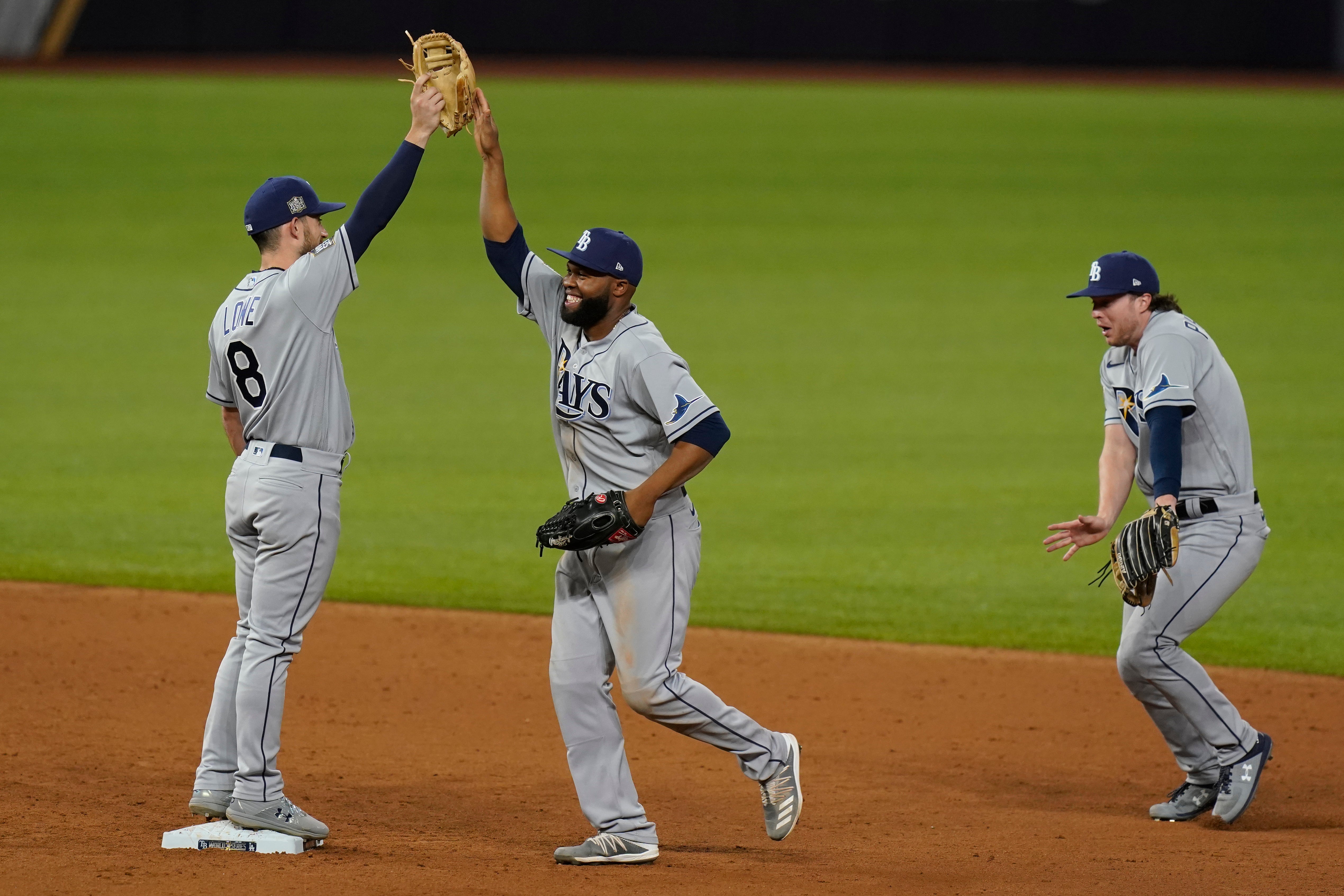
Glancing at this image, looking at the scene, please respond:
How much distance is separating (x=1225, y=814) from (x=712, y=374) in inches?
Result: 407

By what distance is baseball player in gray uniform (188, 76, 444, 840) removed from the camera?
4801 mm

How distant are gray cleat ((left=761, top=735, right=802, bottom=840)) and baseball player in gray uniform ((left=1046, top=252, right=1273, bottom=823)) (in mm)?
1361

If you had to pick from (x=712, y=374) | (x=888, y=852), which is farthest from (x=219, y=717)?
(x=712, y=374)

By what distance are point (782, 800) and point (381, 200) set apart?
7.55 feet

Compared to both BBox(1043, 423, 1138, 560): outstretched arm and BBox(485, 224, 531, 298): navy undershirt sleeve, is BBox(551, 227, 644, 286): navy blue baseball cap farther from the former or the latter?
BBox(1043, 423, 1138, 560): outstretched arm

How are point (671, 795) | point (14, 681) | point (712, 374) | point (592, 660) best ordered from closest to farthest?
point (592, 660)
point (671, 795)
point (14, 681)
point (712, 374)

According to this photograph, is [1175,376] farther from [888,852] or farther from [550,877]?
[550,877]

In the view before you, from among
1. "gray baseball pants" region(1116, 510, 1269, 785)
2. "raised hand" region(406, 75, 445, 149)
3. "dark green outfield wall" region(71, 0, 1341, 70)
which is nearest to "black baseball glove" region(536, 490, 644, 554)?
"raised hand" region(406, 75, 445, 149)

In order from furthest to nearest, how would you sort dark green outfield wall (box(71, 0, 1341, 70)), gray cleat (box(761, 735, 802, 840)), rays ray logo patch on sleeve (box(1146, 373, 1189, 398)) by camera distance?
dark green outfield wall (box(71, 0, 1341, 70)) → rays ray logo patch on sleeve (box(1146, 373, 1189, 398)) → gray cleat (box(761, 735, 802, 840))

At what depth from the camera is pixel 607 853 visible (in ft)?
15.9

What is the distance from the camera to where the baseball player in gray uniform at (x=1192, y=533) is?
221 inches

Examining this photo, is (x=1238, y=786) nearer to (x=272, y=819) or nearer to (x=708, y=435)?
(x=708, y=435)

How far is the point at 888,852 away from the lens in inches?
200

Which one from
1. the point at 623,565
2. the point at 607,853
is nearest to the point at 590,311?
the point at 623,565
